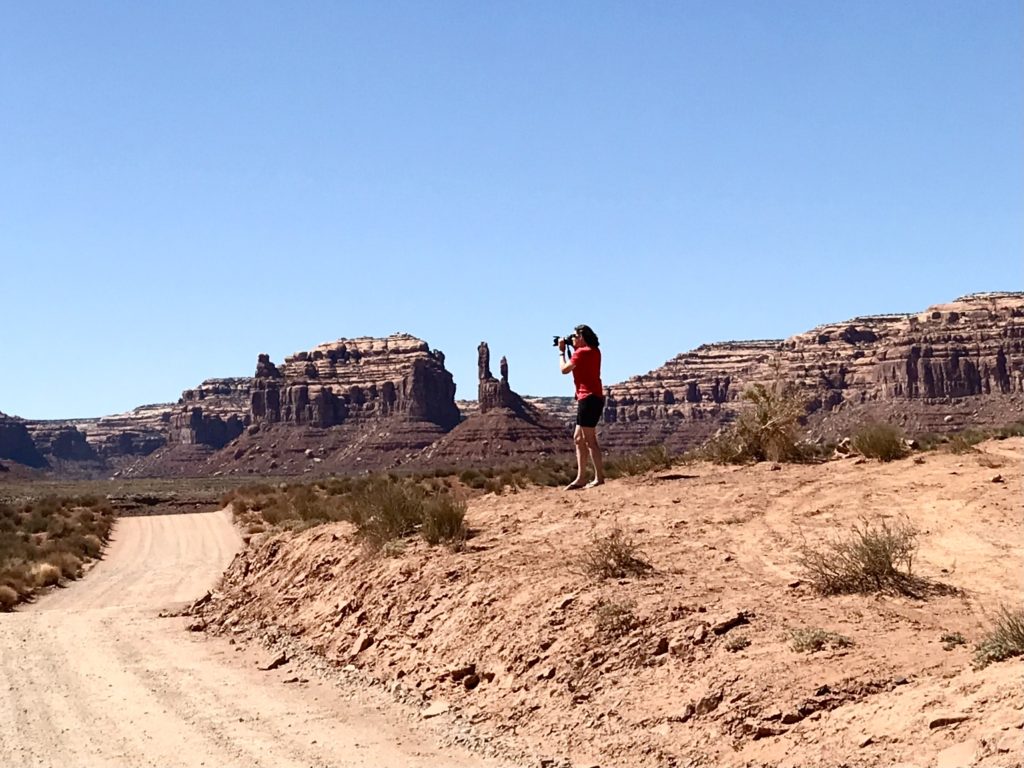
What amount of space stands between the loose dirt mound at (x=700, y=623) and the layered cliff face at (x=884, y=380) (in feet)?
297

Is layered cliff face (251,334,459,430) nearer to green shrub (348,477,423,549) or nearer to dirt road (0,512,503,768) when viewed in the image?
green shrub (348,477,423,549)

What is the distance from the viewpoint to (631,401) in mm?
193000

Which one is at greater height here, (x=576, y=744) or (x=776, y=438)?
(x=776, y=438)

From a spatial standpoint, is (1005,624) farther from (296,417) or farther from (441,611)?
(296,417)

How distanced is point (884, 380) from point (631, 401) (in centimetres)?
5871

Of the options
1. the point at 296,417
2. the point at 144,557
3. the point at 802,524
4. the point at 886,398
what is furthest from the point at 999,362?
the point at 802,524

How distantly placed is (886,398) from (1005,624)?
137 m

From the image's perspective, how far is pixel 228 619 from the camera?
14562 millimetres

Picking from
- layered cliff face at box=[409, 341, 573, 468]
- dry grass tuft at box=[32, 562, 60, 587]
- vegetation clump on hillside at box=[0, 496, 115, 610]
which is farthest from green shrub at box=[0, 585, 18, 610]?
layered cliff face at box=[409, 341, 573, 468]

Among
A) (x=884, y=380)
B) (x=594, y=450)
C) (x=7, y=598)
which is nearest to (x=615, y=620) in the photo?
(x=594, y=450)

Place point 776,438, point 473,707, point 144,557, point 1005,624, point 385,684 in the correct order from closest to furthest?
point 1005,624 < point 473,707 < point 385,684 < point 776,438 < point 144,557

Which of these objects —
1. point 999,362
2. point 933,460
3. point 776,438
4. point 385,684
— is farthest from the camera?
point 999,362

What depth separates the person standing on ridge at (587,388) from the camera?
14.8 metres

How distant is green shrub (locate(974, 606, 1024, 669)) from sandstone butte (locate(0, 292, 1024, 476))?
100538mm
